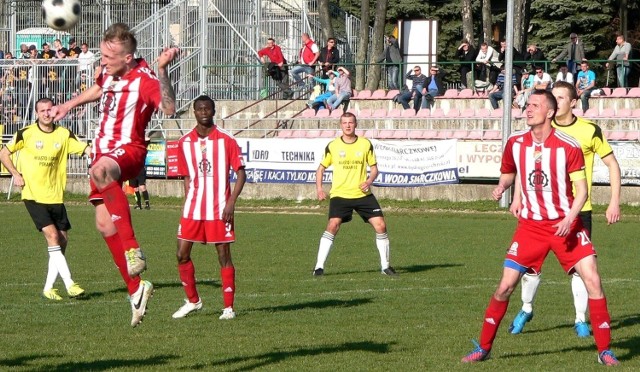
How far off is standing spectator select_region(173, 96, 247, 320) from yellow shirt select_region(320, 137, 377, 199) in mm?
4413

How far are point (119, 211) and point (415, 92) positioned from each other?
25.4 metres

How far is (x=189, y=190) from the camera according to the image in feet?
39.1

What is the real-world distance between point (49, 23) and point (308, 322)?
12.0ft

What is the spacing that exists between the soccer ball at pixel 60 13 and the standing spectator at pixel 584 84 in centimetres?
2297

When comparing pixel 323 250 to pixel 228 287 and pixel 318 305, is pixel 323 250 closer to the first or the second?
pixel 318 305

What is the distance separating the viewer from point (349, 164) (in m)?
16.1

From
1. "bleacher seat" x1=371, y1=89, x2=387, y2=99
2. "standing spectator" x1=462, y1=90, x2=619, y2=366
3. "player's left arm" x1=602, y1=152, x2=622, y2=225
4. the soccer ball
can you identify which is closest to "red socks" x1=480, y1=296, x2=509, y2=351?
"standing spectator" x1=462, y1=90, x2=619, y2=366

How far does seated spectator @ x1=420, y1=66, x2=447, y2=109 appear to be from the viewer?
3428 cm

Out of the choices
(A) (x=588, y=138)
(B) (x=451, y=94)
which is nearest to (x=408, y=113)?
(B) (x=451, y=94)

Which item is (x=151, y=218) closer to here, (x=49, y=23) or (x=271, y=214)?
(x=271, y=214)

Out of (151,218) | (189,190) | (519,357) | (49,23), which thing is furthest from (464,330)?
(151,218)

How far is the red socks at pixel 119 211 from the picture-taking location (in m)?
9.09

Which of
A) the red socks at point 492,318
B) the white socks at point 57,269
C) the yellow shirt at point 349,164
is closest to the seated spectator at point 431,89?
the yellow shirt at point 349,164

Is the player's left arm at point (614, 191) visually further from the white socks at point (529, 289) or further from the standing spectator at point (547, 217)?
the white socks at point (529, 289)
